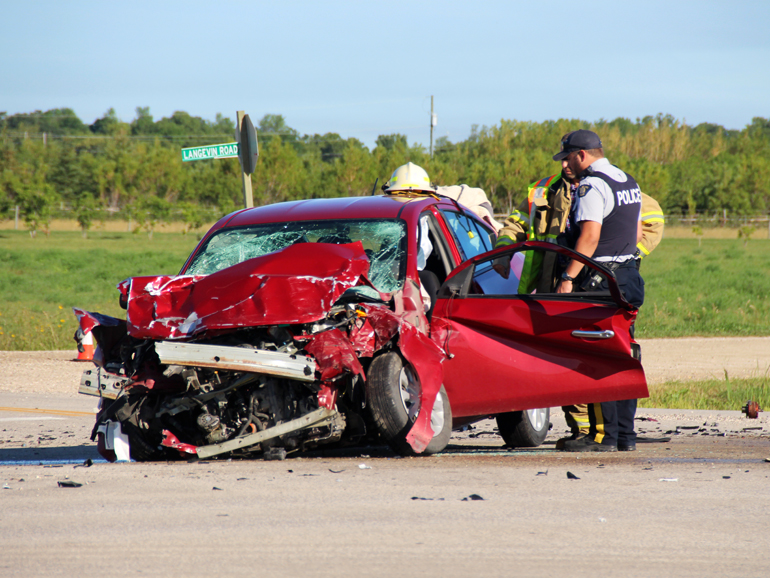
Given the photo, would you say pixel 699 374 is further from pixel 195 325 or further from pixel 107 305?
pixel 107 305

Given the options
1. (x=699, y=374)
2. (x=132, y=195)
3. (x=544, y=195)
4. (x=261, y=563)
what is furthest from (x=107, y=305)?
(x=132, y=195)

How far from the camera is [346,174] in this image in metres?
65.7

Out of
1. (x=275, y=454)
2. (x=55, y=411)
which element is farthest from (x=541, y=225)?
(x=55, y=411)

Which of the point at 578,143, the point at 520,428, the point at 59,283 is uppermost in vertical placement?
the point at 578,143

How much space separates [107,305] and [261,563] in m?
17.7

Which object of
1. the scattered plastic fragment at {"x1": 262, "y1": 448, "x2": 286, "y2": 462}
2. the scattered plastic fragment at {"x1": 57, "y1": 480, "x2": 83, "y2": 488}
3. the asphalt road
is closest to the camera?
the asphalt road

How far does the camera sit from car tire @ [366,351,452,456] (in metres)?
4.96

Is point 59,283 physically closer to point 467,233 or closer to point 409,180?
point 409,180

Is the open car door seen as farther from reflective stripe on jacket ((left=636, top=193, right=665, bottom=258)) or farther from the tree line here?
the tree line

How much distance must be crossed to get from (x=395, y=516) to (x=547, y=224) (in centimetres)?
284

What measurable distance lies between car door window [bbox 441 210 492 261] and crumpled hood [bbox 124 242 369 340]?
1.61m

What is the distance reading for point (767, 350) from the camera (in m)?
13.8

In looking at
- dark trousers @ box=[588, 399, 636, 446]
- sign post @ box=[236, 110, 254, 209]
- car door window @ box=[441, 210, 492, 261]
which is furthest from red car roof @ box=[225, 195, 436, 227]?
sign post @ box=[236, 110, 254, 209]

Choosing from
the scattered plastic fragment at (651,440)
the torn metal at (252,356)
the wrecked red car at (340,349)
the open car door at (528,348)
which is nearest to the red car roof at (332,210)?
the wrecked red car at (340,349)
